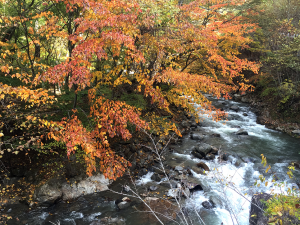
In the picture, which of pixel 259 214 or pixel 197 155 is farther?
pixel 197 155

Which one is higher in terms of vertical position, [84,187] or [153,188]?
[84,187]

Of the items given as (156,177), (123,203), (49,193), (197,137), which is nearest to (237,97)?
(197,137)

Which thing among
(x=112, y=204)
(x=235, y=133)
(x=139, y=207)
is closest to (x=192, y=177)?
(x=139, y=207)

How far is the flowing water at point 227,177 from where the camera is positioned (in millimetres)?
6367

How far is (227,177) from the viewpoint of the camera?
16.9 feet

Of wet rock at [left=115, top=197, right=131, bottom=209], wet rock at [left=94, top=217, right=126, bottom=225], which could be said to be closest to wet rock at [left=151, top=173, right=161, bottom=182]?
wet rock at [left=115, top=197, right=131, bottom=209]

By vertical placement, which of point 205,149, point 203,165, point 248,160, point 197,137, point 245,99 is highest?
point 245,99

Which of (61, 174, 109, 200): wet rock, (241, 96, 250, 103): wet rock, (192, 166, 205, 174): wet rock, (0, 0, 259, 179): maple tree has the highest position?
(0, 0, 259, 179): maple tree

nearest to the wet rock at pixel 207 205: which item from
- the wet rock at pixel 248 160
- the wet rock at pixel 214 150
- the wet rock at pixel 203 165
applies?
the wet rock at pixel 203 165

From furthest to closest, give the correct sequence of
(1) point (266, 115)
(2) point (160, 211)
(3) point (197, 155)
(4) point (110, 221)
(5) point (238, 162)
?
(1) point (266, 115) → (3) point (197, 155) → (5) point (238, 162) → (2) point (160, 211) → (4) point (110, 221)

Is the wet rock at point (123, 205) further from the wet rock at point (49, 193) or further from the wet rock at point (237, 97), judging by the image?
the wet rock at point (237, 97)

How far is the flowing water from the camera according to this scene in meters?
6.37

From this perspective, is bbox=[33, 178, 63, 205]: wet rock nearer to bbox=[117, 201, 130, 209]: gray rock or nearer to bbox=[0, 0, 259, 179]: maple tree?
bbox=[0, 0, 259, 179]: maple tree

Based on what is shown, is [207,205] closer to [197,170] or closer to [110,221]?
→ [197,170]
